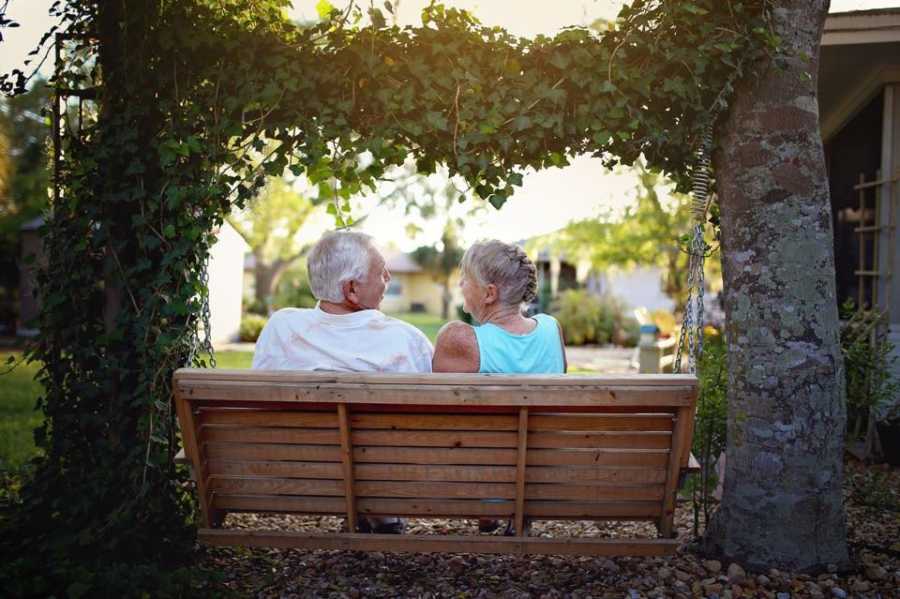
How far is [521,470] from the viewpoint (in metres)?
3.11

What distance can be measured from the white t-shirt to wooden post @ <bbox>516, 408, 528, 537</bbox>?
580 mm

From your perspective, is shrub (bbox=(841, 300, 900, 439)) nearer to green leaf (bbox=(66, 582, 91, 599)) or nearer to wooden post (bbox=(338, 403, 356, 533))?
wooden post (bbox=(338, 403, 356, 533))

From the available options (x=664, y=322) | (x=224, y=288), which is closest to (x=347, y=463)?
(x=664, y=322)

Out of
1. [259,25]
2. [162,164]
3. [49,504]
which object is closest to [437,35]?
[259,25]

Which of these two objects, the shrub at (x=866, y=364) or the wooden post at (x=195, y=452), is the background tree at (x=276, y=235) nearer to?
the shrub at (x=866, y=364)

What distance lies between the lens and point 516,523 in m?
3.19

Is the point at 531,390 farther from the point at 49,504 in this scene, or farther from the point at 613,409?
the point at 49,504

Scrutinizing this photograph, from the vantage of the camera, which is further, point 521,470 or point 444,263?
point 444,263

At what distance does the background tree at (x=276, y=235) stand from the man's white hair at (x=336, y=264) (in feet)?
78.6

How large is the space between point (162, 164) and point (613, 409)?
2.26 metres

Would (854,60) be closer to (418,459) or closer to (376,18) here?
(376,18)

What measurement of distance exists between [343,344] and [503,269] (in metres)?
0.77

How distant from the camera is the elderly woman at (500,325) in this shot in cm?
340

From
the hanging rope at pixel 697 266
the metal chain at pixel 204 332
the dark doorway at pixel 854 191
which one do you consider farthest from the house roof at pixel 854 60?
the metal chain at pixel 204 332
